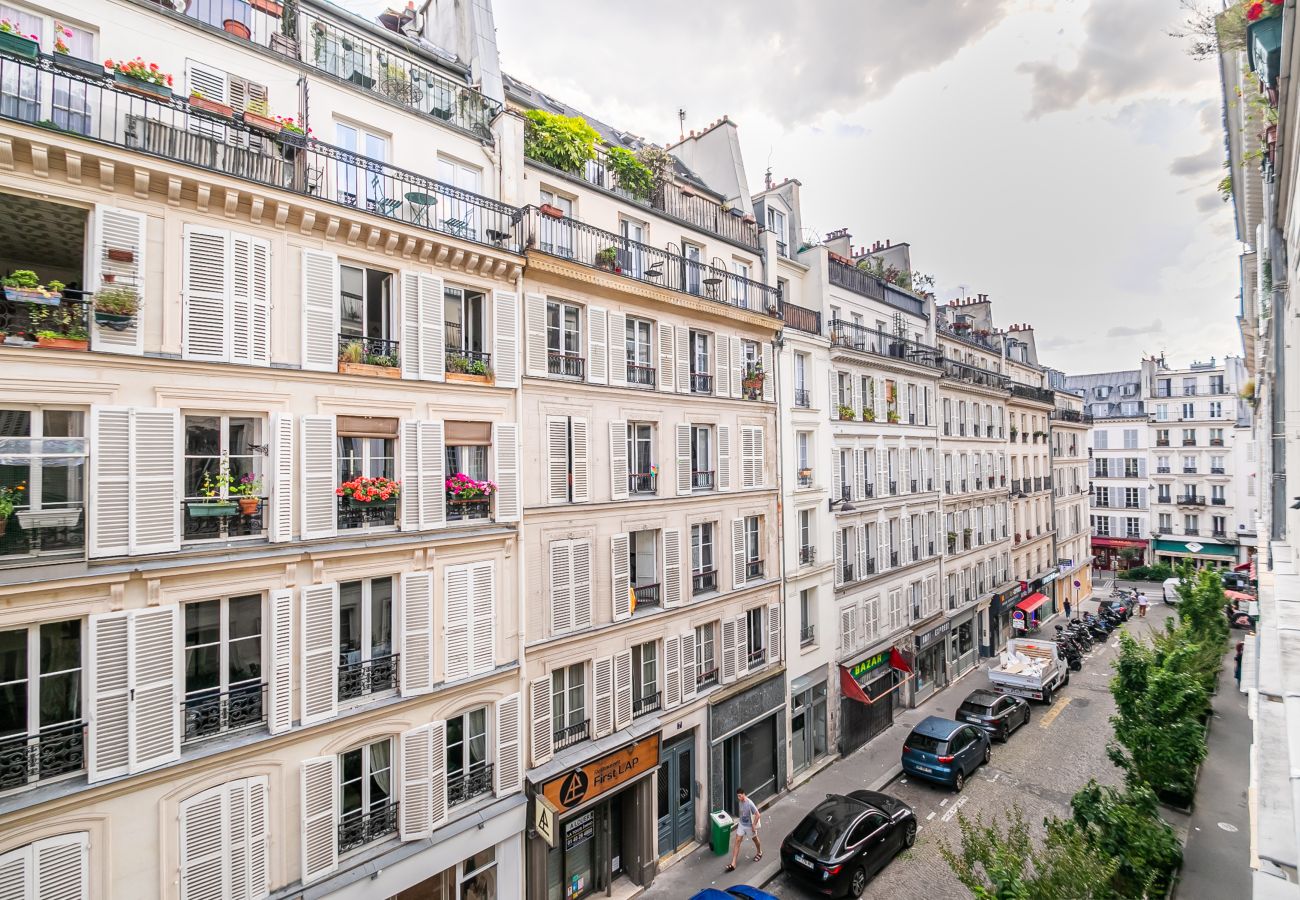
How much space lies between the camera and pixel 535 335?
13.0 m

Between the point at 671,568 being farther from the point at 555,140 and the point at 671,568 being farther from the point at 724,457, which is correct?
the point at 555,140

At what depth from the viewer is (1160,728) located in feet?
44.9

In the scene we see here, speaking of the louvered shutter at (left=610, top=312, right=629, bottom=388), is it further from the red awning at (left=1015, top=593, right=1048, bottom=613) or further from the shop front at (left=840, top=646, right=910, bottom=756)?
the red awning at (left=1015, top=593, right=1048, bottom=613)

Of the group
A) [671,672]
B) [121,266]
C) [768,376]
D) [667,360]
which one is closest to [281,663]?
[121,266]

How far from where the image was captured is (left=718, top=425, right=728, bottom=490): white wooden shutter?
17.0 meters

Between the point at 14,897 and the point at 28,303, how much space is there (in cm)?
710

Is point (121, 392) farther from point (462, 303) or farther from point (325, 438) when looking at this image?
point (462, 303)

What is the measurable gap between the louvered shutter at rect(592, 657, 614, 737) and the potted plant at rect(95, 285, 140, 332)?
400 inches

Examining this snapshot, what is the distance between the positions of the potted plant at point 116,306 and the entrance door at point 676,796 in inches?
522

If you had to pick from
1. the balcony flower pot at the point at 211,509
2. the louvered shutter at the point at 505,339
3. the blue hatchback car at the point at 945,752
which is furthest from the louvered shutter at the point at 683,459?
the blue hatchback car at the point at 945,752

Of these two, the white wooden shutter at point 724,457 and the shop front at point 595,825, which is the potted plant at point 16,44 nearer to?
the shop front at point 595,825

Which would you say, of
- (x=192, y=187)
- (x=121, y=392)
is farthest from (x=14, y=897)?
(x=192, y=187)

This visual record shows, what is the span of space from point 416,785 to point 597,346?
9222 mm

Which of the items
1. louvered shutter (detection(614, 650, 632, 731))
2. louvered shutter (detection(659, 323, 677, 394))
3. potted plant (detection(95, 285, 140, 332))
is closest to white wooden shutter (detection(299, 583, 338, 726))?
potted plant (detection(95, 285, 140, 332))
